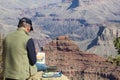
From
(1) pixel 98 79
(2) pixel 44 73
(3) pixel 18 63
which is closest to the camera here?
(3) pixel 18 63

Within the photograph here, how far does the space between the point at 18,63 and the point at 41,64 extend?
3190mm

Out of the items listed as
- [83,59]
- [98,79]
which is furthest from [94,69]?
[83,59]

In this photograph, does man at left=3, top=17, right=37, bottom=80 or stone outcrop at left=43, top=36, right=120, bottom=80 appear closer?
man at left=3, top=17, right=37, bottom=80

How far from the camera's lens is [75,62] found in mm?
180625

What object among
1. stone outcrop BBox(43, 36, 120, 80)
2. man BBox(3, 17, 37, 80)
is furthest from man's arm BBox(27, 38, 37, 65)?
stone outcrop BBox(43, 36, 120, 80)

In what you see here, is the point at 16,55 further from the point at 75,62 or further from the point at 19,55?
the point at 75,62

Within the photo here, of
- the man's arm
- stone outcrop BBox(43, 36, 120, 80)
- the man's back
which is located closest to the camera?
the man's back

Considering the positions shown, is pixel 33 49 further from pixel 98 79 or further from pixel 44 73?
pixel 98 79

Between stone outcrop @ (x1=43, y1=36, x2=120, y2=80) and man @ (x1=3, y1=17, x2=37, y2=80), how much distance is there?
133614 mm

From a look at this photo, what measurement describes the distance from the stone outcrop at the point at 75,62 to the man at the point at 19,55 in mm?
133614

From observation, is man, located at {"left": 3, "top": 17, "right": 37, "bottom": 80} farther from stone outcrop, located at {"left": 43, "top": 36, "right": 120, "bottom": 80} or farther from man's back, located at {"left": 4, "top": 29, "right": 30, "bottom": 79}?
stone outcrop, located at {"left": 43, "top": 36, "right": 120, "bottom": 80}

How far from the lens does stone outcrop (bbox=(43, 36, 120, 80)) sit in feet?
514

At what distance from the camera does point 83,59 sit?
179m

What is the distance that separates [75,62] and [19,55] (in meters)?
170
